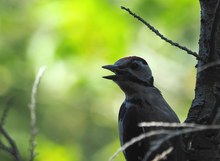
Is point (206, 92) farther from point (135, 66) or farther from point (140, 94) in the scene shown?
point (135, 66)

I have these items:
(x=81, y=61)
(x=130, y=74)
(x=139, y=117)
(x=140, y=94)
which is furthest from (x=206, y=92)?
(x=81, y=61)

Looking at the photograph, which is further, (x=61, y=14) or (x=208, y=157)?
(x=61, y=14)

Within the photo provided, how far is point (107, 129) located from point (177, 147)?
13.7ft

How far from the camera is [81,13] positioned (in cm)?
670

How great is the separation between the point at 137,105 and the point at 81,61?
2.30 meters

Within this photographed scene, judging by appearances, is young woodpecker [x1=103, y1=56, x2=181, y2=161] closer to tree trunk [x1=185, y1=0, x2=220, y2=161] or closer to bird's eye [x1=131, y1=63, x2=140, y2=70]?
bird's eye [x1=131, y1=63, x2=140, y2=70]

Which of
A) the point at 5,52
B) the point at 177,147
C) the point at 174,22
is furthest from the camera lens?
the point at 5,52

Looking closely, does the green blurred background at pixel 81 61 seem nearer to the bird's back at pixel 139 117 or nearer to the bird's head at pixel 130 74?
the bird's head at pixel 130 74

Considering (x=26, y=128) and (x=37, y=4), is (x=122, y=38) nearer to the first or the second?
(x=37, y=4)

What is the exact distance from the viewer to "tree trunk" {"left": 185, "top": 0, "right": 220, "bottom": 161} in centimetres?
393

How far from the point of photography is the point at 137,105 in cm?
459

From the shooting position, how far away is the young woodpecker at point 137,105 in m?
4.43

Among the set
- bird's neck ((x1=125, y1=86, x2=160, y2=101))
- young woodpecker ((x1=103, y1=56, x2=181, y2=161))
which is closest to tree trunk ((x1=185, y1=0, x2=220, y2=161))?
young woodpecker ((x1=103, y1=56, x2=181, y2=161))

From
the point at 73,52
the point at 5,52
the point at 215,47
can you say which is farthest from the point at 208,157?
the point at 5,52
